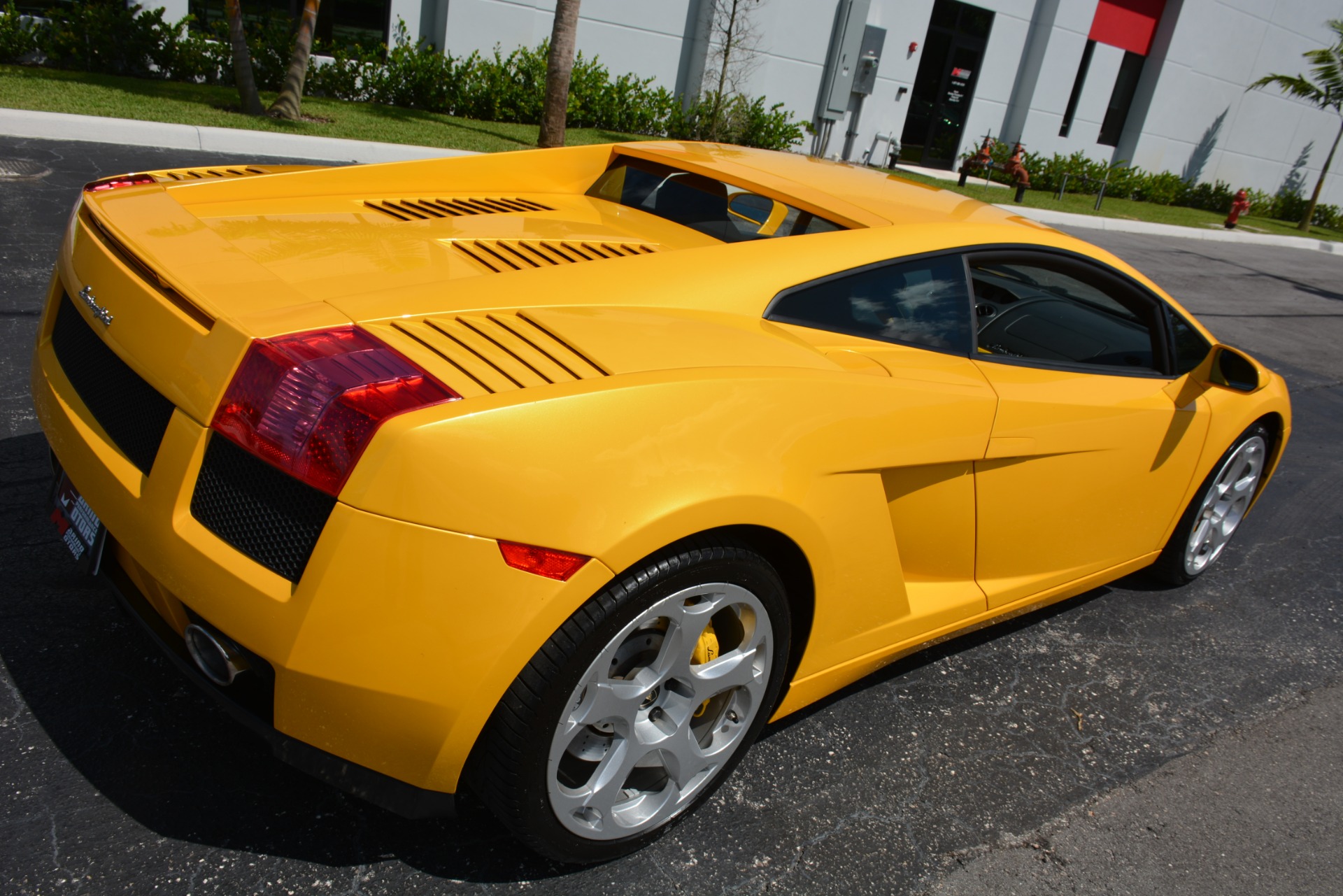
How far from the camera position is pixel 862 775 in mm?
2621

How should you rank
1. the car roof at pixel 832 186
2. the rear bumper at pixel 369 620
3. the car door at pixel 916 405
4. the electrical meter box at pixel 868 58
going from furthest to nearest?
1. the electrical meter box at pixel 868 58
2. the car roof at pixel 832 186
3. the car door at pixel 916 405
4. the rear bumper at pixel 369 620

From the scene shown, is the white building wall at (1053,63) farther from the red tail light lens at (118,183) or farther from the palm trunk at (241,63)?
the red tail light lens at (118,183)

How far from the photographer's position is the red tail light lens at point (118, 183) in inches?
104

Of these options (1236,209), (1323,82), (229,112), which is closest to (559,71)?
(229,112)

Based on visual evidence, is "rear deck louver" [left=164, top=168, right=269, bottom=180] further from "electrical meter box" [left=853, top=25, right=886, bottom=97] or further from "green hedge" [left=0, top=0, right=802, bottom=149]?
"electrical meter box" [left=853, top=25, right=886, bottom=97]

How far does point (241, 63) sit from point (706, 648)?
11936mm

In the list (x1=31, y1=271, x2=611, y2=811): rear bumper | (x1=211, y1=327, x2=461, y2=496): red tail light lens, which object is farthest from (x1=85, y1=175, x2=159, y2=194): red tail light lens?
(x1=211, y1=327, x2=461, y2=496): red tail light lens

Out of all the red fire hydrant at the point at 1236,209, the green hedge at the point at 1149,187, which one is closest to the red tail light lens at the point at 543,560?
the green hedge at the point at 1149,187

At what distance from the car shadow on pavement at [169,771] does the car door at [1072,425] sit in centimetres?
156

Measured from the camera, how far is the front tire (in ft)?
6.04

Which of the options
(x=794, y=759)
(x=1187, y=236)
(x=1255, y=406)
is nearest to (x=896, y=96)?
(x=1187, y=236)

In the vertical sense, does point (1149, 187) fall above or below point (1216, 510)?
above

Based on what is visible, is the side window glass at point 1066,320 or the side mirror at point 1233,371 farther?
the side mirror at point 1233,371

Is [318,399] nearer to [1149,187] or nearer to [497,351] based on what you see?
[497,351]
